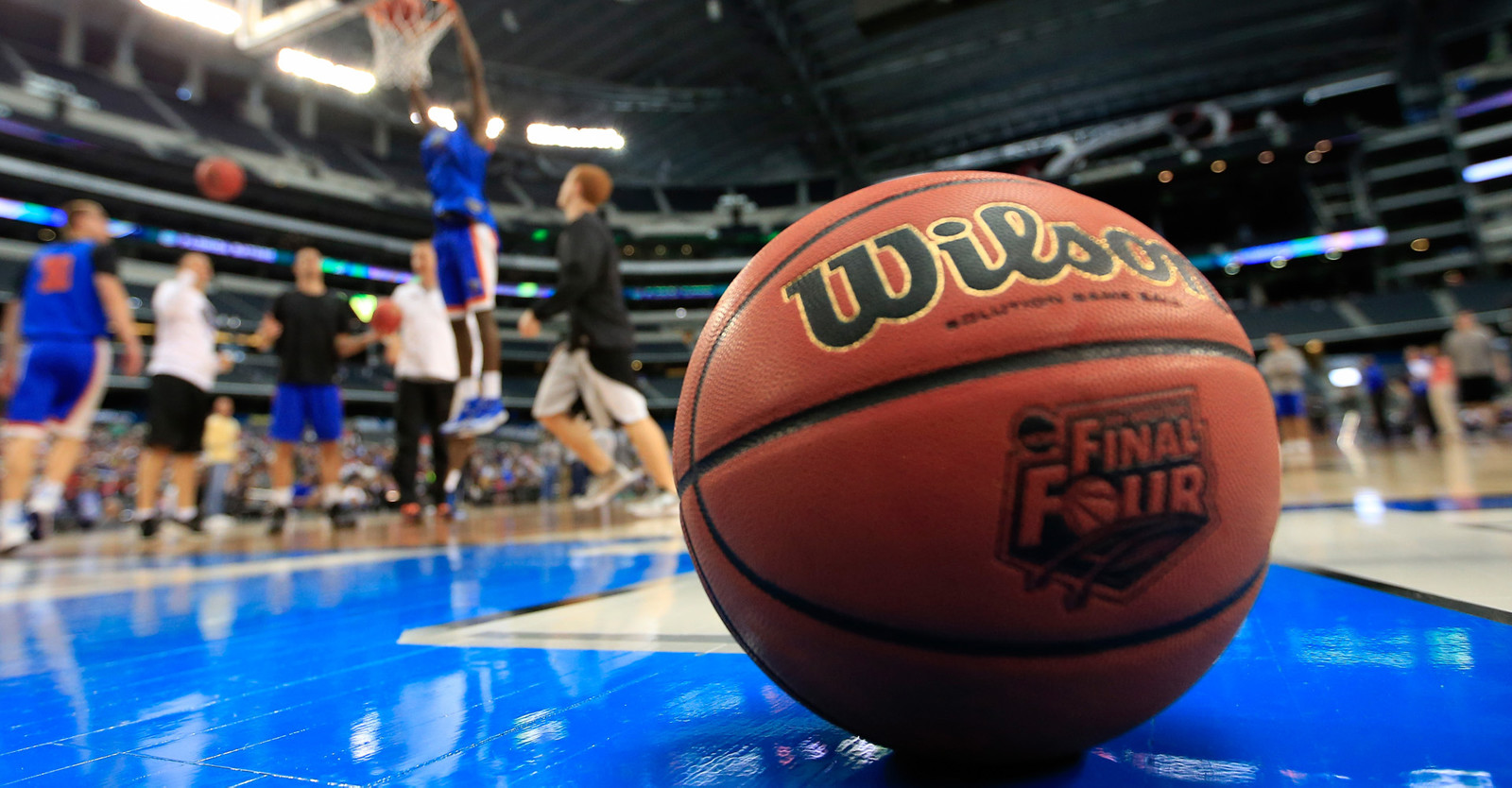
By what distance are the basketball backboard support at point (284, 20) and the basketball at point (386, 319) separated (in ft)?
13.0

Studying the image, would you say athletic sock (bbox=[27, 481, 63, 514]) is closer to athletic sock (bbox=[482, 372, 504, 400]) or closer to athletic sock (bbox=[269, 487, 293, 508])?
athletic sock (bbox=[269, 487, 293, 508])

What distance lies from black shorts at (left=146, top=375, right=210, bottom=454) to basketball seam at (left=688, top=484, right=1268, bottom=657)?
540cm

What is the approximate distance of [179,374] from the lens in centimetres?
479

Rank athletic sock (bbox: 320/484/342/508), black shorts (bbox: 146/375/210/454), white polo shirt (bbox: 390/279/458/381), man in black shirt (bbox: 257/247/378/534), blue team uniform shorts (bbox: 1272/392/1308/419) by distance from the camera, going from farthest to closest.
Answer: blue team uniform shorts (bbox: 1272/392/1308/419) < athletic sock (bbox: 320/484/342/508) < white polo shirt (bbox: 390/279/458/381) < man in black shirt (bbox: 257/247/378/534) < black shorts (bbox: 146/375/210/454)

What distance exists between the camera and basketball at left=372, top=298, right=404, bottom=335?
477cm

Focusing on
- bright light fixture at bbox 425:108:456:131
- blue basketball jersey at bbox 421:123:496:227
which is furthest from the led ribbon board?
blue basketball jersey at bbox 421:123:496:227

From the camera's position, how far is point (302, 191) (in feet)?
70.6

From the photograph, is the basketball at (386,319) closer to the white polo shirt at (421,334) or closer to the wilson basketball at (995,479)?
the white polo shirt at (421,334)

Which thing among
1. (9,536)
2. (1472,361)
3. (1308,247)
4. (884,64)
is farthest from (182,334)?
(1308,247)

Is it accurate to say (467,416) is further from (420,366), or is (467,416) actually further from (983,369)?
(983,369)

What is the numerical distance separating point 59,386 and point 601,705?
16.1ft

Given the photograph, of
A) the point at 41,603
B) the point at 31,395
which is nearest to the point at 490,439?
the point at 31,395

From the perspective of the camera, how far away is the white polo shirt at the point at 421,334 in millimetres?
5047

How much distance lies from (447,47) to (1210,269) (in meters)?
27.6
